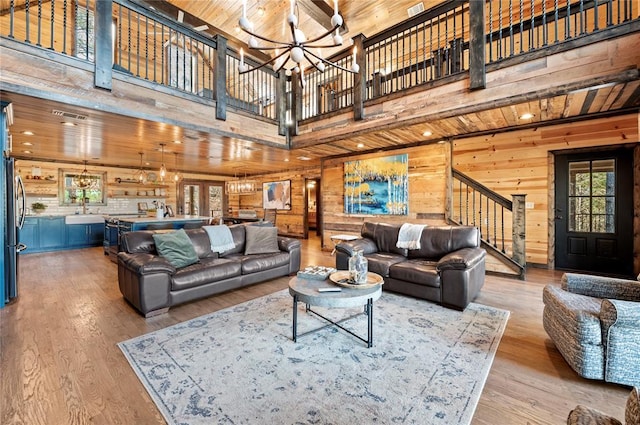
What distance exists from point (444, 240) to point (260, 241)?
2.82 metres

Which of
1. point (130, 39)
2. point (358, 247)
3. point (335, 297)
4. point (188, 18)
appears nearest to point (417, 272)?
point (358, 247)

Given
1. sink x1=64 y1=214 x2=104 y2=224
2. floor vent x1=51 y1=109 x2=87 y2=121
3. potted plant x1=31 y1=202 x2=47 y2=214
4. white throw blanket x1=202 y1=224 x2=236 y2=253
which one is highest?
floor vent x1=51 y1=109 x2=87 y2=121

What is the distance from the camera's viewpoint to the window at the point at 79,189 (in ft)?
25.5

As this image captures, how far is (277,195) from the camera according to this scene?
10.2 m

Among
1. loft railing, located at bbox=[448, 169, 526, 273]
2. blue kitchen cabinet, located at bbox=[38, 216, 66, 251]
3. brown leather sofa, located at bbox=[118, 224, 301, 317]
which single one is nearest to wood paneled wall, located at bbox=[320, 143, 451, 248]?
loft railing, located at bbox=[448, 169, 526, 273]

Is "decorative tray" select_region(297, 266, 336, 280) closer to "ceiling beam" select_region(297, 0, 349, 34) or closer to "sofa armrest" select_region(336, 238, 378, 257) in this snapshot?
"sofa armrest" select_region(336, 238, 378, 257)

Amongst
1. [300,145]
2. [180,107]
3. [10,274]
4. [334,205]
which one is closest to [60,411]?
[10,274]

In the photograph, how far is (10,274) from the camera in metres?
3.45

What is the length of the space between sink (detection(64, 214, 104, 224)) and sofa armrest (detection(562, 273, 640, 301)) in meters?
9.94

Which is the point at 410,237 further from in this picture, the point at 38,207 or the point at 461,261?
the point at 38,207

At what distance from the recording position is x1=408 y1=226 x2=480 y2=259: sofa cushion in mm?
3844

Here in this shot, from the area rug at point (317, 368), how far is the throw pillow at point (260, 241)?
148 centimetres

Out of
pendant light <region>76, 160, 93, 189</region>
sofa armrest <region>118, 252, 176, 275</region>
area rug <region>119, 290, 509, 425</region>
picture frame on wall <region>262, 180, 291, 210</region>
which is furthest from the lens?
picture frame on wall <region>262, 180, 291, 210</region>

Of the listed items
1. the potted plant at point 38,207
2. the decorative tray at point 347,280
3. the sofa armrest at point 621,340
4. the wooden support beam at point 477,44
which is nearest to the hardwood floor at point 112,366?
the sofa armrest at point 621,340
